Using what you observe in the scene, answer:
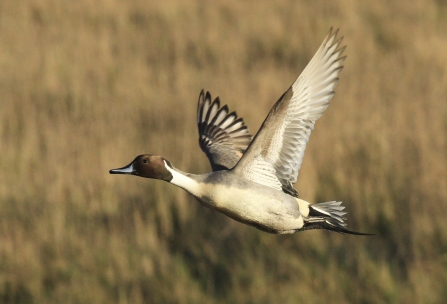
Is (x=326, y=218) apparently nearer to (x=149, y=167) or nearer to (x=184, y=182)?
(x=184, y=182)

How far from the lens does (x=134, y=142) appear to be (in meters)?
8.58

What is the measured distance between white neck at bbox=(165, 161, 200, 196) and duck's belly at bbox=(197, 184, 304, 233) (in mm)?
46

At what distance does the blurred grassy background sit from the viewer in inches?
263

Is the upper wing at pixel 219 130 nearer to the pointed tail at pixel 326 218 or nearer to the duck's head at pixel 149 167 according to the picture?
the pointed tail at pixel 326 218

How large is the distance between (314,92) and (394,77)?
5.88m

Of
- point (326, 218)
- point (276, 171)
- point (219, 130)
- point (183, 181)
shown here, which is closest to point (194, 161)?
point (219, 130)

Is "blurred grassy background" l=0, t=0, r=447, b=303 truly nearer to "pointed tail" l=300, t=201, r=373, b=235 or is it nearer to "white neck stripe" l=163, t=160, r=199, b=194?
"pointed tail" l=300, t=201, r=373, b=235

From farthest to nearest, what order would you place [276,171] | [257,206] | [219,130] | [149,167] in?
[219,130]
[276,171]
[149,167]
[257,206]

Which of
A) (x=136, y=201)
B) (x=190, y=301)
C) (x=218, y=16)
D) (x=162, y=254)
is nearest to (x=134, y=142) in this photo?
(x=136, y=201)

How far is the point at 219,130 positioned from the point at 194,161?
2.39 meters

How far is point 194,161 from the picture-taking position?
7832 mm

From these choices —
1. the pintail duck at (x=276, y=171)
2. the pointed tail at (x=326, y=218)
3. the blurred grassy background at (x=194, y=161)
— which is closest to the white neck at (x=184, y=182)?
the pintail duck at (x=276, y=171)

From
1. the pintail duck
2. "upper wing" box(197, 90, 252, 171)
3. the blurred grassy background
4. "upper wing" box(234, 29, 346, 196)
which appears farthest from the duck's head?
the blurred grassy background

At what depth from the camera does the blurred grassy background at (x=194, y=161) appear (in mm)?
6676
